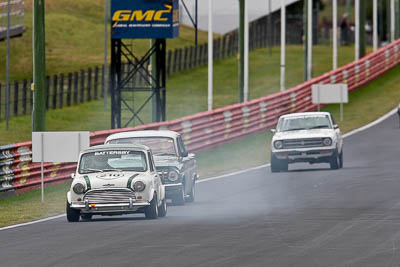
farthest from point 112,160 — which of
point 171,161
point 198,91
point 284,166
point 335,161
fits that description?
point 198,91

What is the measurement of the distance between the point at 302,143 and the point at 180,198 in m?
8.83

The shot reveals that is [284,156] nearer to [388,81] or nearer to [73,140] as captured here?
[73,140]

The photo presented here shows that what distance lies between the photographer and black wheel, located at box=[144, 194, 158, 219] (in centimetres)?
2070

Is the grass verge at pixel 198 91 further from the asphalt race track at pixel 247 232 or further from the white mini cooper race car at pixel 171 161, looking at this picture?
the asphalt race track at pixel 247 232

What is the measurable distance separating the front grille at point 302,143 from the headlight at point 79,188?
40.3 feet

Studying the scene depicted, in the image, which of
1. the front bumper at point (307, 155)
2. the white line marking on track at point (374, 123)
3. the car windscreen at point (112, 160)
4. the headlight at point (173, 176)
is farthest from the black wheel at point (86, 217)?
the white line marking on track at point (374, 123)

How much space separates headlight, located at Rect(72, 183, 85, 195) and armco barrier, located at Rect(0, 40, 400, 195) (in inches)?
265

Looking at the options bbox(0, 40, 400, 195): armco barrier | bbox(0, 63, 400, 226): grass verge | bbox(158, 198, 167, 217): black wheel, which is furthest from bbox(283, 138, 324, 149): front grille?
bbox(158, 198, 167, 217): black wheel

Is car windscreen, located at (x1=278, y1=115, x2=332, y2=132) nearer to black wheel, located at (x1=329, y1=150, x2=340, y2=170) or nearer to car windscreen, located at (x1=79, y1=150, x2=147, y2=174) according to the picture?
black wheel, located at (x1=329, y1=150, x2=340, y2=170)

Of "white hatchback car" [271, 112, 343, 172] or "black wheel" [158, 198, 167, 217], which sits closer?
"black wheel" [158, 198, 167, 217]

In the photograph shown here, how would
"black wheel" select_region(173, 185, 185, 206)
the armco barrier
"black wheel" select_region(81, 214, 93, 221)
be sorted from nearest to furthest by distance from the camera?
1. "black wheel" select_region(81, 214, 93, 221)
2. "black wheel" select_region(173, 185, 185, 206)
3. the armco barrier

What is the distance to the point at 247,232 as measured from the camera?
722 inches

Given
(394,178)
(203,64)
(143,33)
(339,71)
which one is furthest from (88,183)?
(203,64)

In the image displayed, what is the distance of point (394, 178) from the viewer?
28938 millimetres
